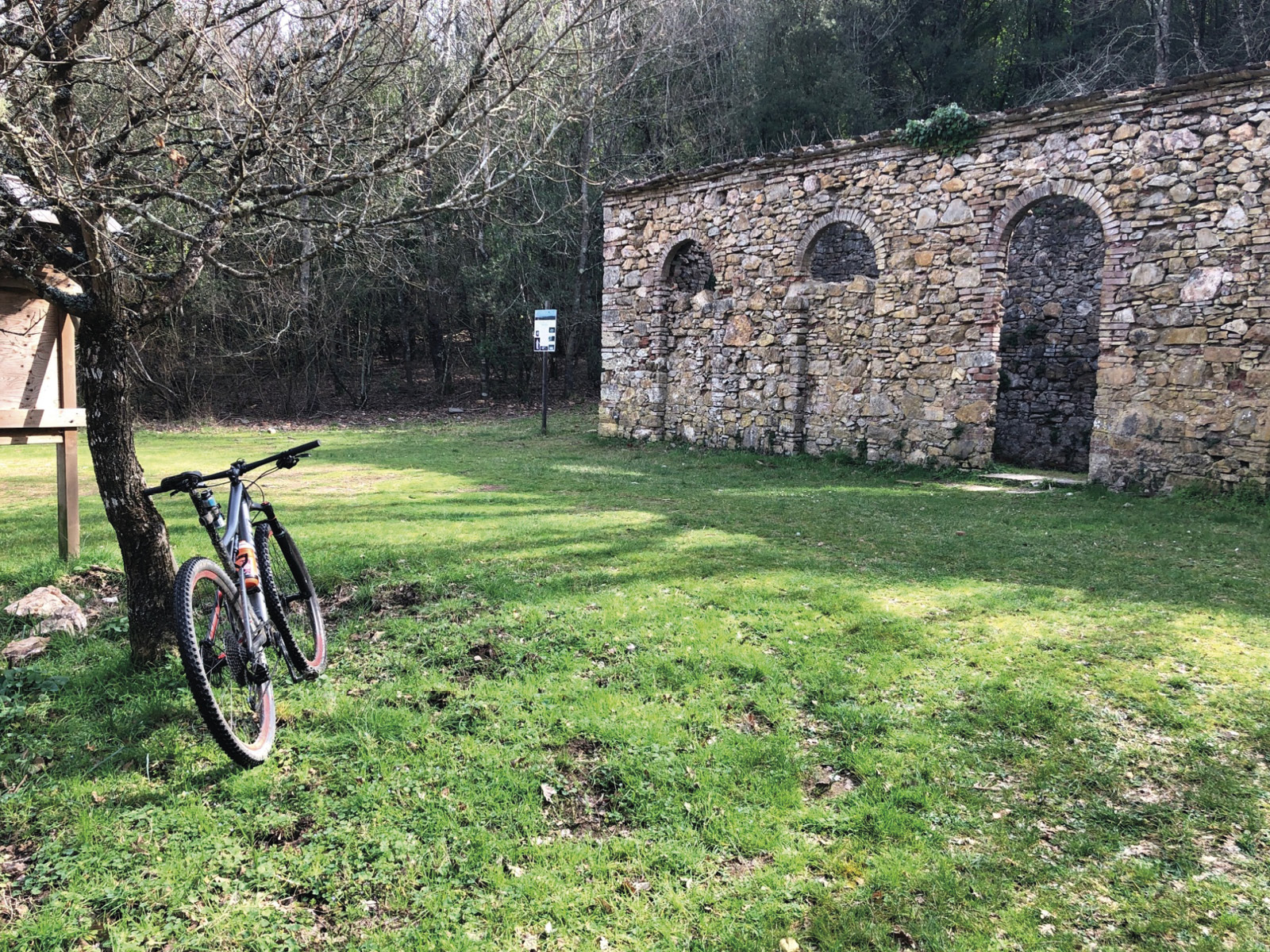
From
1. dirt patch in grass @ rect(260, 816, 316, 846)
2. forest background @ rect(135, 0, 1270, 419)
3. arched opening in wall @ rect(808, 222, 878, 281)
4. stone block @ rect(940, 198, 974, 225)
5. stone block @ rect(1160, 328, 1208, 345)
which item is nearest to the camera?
dirt patch in grass @ rect(260, 816, 316, 846)

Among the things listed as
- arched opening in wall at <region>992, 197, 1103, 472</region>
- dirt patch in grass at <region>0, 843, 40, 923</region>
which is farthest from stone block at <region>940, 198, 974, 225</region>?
dirt patch in grass at <region>0, 843, 40, 923</region>

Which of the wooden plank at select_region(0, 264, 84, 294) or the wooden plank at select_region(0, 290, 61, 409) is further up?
the wooden plank at select_region(0, 264, 84, 294)

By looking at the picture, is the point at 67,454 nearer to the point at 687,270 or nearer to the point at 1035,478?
the point at 1035,478

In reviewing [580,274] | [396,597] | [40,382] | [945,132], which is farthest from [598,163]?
[396,597]

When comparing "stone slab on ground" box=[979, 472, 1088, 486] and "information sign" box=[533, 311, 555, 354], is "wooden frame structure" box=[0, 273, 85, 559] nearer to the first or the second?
"stone slab on ground" box=[979, 472, 1088, 486]

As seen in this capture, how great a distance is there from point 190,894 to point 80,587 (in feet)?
11.9

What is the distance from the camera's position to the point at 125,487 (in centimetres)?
408

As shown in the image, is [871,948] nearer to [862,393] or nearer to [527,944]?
[527,944]

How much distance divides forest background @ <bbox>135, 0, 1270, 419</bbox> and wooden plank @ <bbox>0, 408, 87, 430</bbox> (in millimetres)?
14337

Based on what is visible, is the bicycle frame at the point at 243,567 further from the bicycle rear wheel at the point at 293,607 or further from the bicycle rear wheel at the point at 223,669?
the bicycle rear wheel at the point at 293,607

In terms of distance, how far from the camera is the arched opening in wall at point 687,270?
48.0ft

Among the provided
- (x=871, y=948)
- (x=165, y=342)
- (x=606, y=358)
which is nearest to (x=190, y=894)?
(x=871, y=948)

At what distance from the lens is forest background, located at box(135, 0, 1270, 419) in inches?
771

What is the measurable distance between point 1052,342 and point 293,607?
42.3ft
